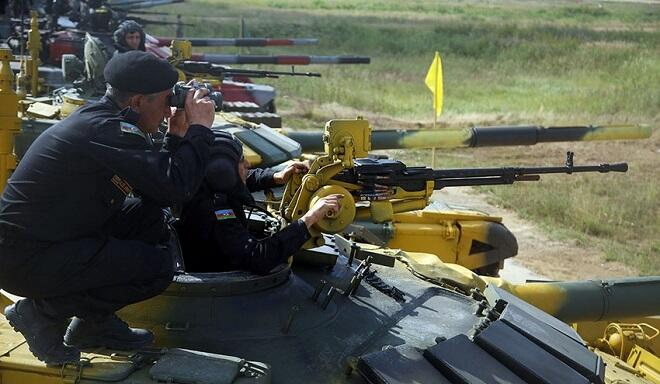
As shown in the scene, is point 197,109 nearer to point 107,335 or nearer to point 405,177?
point 107,335

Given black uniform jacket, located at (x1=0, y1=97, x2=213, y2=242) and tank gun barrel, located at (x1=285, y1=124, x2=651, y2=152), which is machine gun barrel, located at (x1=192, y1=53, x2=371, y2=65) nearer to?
tank gun barrel, located at (x1=285, y1=124, x2=651, y2=152)

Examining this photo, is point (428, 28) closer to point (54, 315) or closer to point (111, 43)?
point (111, 43)

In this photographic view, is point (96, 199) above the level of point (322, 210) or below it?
above

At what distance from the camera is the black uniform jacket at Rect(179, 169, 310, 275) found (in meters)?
4.70

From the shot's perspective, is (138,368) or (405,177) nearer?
(138,368)

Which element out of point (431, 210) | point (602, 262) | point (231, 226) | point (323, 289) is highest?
point (231, 226)

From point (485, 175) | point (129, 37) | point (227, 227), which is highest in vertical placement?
point (129, 37)

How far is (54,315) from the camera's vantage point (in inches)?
171

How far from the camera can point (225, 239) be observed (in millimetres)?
4750

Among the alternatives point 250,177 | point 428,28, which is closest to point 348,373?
point 250,177

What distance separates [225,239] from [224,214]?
13cm

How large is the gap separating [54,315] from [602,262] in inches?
397

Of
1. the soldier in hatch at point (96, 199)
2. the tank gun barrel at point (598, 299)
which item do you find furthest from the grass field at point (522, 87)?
the soldier in hatch at point (96, 199)

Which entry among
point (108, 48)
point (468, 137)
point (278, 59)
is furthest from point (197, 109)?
point (278, 59)
